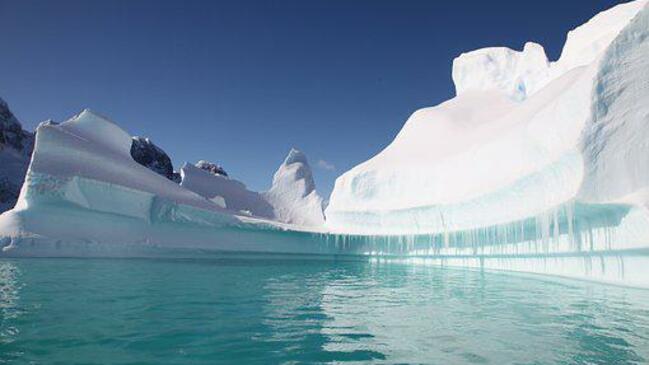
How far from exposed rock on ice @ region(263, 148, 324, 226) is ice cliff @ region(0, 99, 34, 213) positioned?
1791 centimetres

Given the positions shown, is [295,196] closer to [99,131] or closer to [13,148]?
[99,131]

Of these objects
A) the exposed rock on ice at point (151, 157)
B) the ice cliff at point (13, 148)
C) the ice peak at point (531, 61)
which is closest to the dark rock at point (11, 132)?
the ice cliff at point (13, 148)

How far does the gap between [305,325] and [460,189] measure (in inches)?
555

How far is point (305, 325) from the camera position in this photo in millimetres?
4883

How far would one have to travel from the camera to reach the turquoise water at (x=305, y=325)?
357 cm

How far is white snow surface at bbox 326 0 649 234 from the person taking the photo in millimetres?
9547

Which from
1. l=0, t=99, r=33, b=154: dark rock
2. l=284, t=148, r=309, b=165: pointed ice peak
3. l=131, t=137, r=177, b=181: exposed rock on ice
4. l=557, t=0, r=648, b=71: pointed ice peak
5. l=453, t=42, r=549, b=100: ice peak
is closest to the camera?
l=557, t=0, r=648, b=71: pointed ice peak

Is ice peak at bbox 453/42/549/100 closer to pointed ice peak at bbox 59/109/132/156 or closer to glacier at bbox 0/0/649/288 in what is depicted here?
glacier at bbox 0/0/649/288

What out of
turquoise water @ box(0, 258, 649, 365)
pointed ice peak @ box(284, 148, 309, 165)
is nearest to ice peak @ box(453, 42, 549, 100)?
pointed ice peak @ box(284, 148, 309, 165)

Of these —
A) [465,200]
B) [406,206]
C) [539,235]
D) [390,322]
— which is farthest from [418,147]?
[390,322]

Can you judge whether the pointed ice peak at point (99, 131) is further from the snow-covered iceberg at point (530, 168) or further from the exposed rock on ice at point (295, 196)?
the snow-covered iceberg at point (530, 168)

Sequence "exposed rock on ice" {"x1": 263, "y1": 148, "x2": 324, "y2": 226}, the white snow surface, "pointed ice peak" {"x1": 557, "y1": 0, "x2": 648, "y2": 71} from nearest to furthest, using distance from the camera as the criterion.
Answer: the white snow surface < "pointed ice peak" {"x1": 557, "y1": 0, "x2": 648, "y2": 71} < "exposed rock on ice" {"x1": 263, "y1": 148, "x2": 324, "y2": 226}

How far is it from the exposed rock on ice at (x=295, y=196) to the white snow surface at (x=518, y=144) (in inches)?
111

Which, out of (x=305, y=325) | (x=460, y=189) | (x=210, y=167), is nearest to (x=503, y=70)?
(x=460, y=189)
